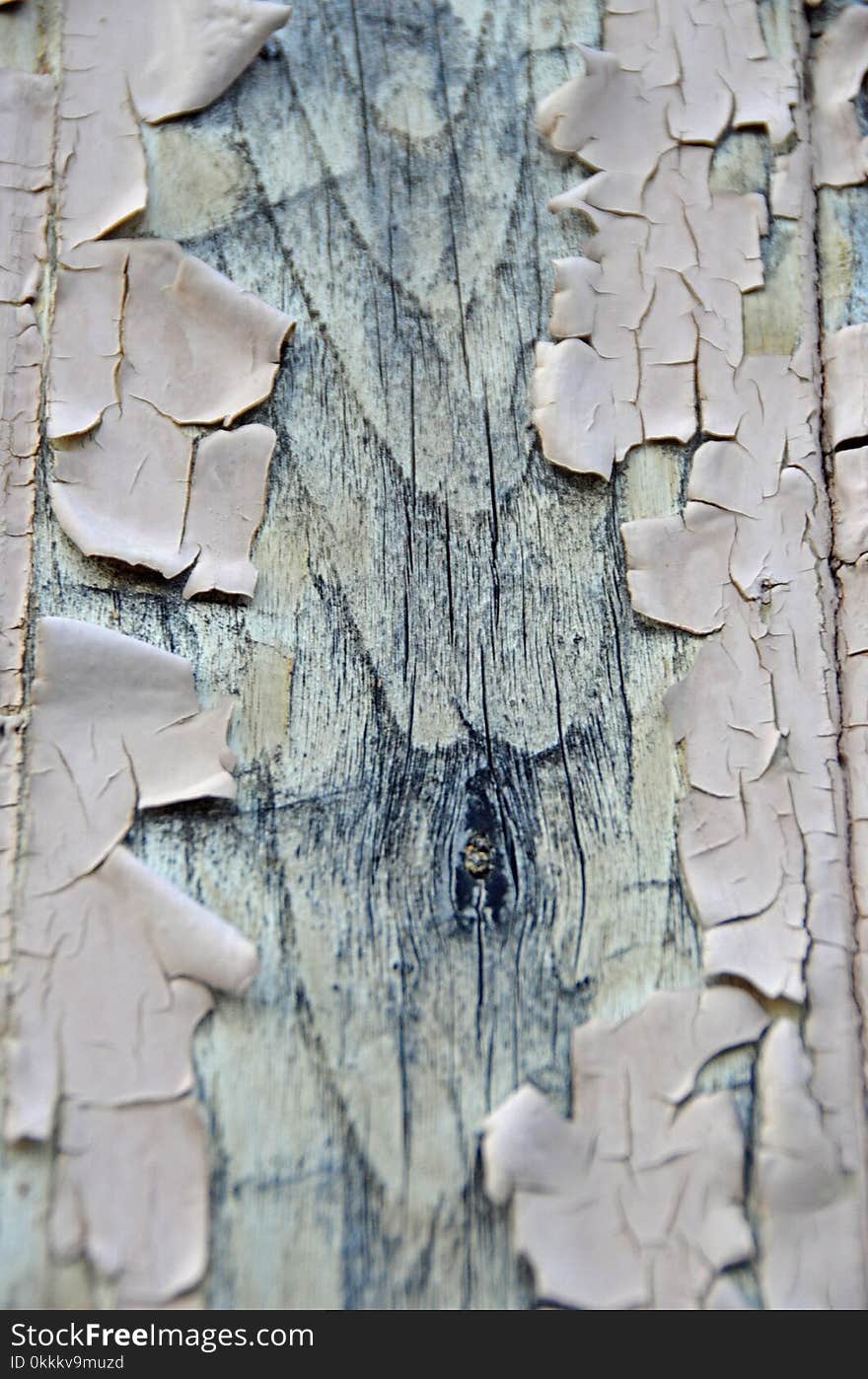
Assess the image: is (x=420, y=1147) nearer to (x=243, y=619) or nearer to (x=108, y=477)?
(x=243, y=619)

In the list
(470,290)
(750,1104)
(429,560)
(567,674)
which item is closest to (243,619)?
(429,560)

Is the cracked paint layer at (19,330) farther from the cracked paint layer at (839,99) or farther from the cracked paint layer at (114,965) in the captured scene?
the cracked paint layer at (839,99)

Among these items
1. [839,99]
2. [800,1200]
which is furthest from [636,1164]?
[839,99]

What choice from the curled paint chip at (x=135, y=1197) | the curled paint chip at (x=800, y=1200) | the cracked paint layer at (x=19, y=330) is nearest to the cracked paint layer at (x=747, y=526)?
the curled paint chip at (x=800, y=1200)

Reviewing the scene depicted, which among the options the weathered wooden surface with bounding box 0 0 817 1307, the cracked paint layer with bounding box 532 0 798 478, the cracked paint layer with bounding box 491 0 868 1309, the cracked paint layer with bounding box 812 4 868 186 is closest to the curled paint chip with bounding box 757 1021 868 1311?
the cracked paint layer with bounding box 491 0 868 1309

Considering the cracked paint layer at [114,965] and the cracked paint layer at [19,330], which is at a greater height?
the cracked paint layer at [19,330]

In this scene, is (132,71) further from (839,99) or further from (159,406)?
(839,99)

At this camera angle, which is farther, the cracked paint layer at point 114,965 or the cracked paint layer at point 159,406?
the cracked paint layer at point 159,406
